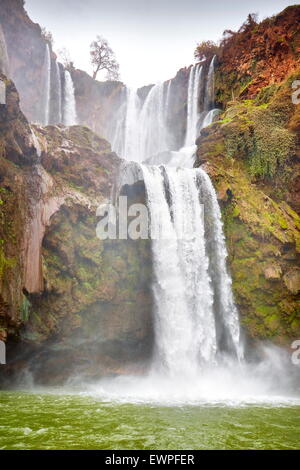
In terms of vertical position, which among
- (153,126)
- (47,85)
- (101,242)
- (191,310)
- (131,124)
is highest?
(47,85)

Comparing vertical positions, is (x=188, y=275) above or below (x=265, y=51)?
below

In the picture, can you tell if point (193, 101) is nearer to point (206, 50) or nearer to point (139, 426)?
point (206, 50)

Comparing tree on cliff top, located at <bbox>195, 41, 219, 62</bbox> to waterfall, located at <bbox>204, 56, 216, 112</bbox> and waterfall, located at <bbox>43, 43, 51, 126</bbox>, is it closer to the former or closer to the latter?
waterfall, located at <bbox>204, 56, 216, 112</bbox>

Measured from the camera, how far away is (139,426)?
22.4 feet

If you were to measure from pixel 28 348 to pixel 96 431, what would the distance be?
5978 mm

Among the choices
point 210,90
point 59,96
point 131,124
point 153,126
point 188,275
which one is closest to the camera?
point 188,275

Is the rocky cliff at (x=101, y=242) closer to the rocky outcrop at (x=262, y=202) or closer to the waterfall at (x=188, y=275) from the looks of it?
the rocky outcrop at (x=262, y=202)

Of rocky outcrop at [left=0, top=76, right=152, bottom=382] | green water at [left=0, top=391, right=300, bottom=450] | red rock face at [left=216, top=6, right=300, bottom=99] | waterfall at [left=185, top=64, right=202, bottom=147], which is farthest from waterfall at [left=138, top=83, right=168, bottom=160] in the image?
green water at [left=0, top=391, right=300, bottom=450]

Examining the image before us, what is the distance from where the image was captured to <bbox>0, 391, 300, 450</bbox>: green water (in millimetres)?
5844

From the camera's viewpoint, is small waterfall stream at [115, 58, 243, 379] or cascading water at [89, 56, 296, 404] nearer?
cascading water at [89, 56, 296, 404]

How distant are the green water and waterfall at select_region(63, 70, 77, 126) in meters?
28.1

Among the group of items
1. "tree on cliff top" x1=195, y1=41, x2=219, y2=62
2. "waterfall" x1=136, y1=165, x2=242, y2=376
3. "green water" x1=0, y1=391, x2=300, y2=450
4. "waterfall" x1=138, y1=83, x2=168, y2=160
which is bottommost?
"green water" x1=0, y1=391, x2=300, y2=450

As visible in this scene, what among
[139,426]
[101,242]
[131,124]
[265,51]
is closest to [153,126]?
[131,124]

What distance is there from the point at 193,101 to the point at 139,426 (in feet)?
96.4
